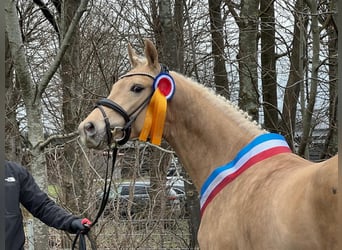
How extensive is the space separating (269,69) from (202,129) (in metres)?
5.79

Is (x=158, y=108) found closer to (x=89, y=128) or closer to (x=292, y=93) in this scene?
(x=89, y=128)

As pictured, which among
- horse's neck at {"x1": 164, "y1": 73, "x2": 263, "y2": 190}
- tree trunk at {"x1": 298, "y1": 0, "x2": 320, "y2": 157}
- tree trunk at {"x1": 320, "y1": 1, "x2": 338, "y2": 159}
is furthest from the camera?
tree trunk at {"x1": 320, "y1": 1, "x2": 338, "y2": 159}

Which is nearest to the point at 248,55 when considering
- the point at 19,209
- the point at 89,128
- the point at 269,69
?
the point at 269,69

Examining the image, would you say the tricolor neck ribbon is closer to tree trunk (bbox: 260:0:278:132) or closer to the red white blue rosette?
the red white blue rosette

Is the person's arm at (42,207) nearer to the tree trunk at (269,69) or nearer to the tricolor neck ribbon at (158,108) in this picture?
the tricolor neck ribbon at (158,108)

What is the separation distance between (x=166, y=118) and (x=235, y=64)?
459cm

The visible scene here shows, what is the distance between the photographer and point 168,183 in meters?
7.16

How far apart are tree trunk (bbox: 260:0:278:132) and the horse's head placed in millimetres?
5073

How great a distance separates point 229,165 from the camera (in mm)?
3316

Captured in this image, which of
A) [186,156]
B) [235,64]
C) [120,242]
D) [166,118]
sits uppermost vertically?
[235,64]

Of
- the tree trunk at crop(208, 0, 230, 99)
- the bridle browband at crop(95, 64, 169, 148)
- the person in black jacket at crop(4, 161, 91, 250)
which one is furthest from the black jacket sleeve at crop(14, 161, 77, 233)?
the tree trunk at crop(208, 0, 230, 99)

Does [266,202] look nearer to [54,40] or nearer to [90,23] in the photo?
[90,23]

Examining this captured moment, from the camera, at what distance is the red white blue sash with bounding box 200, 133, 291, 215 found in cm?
309

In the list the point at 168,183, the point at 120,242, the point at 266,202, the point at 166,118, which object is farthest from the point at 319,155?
the point at 266,202
